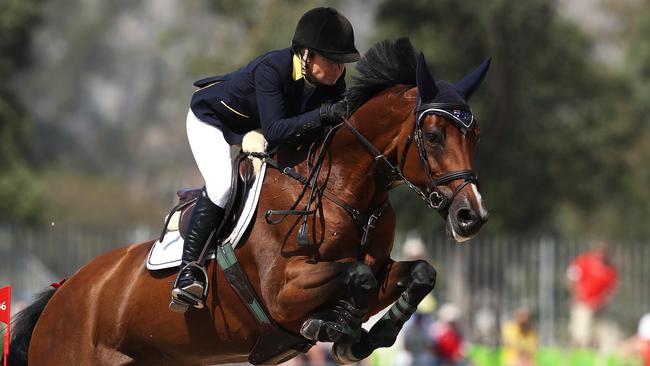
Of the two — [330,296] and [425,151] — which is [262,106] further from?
[330,296]

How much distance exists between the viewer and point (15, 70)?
1209 inches

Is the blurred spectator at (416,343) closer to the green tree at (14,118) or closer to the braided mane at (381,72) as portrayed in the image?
the braided mane at (381,72)

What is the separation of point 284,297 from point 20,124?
79.0ft

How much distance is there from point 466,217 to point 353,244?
925 millimetres

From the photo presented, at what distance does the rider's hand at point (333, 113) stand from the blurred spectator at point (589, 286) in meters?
10.9

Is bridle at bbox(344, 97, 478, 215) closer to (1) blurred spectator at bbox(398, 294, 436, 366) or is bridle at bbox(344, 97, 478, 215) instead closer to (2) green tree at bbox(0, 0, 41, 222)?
(1) blurred spectator at bbox(398, 294, 436, 366)

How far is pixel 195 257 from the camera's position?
7.43m

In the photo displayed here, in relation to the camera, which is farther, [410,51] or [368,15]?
[368,15]

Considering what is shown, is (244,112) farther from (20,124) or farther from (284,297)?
(20,124)

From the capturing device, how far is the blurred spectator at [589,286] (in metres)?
17.2

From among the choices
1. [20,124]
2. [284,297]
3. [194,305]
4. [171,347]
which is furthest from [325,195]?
[20,124]

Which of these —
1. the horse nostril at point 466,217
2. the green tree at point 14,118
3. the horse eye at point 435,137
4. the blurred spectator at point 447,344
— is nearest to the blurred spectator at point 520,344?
the blurred spectator at point 447,344

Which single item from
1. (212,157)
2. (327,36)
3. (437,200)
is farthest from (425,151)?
(212,157)

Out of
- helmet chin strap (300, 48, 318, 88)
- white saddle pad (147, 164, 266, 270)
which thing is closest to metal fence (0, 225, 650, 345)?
white saddle pad (147, 164, 266, 270)
